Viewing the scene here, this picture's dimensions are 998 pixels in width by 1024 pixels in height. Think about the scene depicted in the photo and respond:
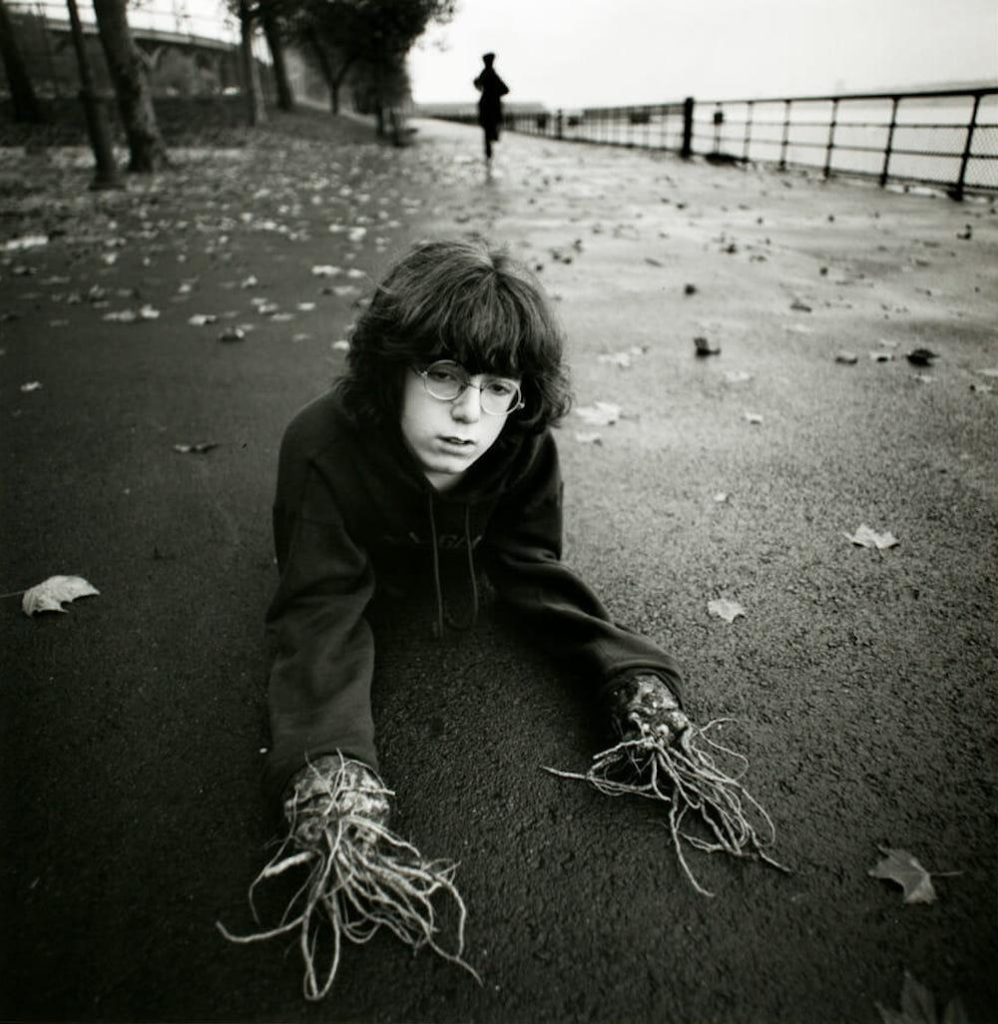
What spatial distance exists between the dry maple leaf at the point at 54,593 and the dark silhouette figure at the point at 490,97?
1313cm

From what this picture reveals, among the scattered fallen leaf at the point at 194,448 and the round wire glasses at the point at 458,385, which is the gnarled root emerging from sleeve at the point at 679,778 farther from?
the scattered fallen leaf at the point at 194,448

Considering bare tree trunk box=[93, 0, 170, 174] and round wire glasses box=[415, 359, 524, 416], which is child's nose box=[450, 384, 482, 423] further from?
bare tree trunk box=[93, 0, 170, 174]

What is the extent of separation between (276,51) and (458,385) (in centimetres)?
3134

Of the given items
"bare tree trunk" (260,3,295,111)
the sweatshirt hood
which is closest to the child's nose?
the sweatshirt hood

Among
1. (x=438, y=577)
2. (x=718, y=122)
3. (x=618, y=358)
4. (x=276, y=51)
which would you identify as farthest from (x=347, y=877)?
(x=276, y=51)

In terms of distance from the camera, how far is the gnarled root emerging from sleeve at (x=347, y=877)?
4.27 feet

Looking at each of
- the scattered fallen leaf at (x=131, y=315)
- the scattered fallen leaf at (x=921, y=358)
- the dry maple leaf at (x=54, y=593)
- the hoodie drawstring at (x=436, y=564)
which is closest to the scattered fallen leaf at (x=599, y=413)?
the hoodie drawstring at (x=436, y=564)

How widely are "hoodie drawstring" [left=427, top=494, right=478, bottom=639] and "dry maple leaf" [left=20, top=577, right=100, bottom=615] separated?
1.09 metres

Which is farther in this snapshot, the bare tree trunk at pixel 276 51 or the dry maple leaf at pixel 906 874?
the bare tree trunk at pixel 276 51

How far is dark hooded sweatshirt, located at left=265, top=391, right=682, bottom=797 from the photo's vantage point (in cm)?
168

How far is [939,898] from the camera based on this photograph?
4.58 feet

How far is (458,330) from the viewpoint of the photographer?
1.57 meters

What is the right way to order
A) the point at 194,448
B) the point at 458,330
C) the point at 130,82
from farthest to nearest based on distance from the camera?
1. the point at 130,82
2. the point at 194,448
3. the point at 458,330

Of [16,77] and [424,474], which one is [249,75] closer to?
[16,77]
